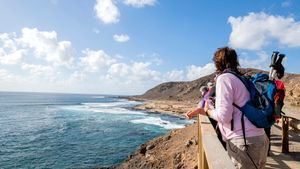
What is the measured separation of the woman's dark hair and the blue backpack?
0.53ft

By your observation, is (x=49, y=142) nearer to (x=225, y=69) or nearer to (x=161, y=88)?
(x=225, y=69)

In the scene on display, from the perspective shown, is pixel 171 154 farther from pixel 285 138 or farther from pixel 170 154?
pixel 285 138

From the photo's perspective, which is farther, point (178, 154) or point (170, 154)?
point (170, 154)

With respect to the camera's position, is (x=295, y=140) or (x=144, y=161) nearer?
(x=295, y=140)

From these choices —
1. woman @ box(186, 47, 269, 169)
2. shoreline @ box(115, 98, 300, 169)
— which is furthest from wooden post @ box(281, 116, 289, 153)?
woman @ box(186, 47, 269, 169)

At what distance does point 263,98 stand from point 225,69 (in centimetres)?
52

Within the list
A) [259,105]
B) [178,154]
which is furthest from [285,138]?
[178,154]

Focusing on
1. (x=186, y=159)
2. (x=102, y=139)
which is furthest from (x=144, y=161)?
(x=102, y=139)

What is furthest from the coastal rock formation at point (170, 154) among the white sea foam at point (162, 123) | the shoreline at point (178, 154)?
the white sea foam at point (162, 123)

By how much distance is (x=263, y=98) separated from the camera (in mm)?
3395

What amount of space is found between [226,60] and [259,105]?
616 mm

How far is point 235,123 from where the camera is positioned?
11.2 feet

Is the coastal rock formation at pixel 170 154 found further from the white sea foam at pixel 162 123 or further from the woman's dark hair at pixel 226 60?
the white sea foam at pixel 162 123

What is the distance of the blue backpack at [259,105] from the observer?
129 inches
